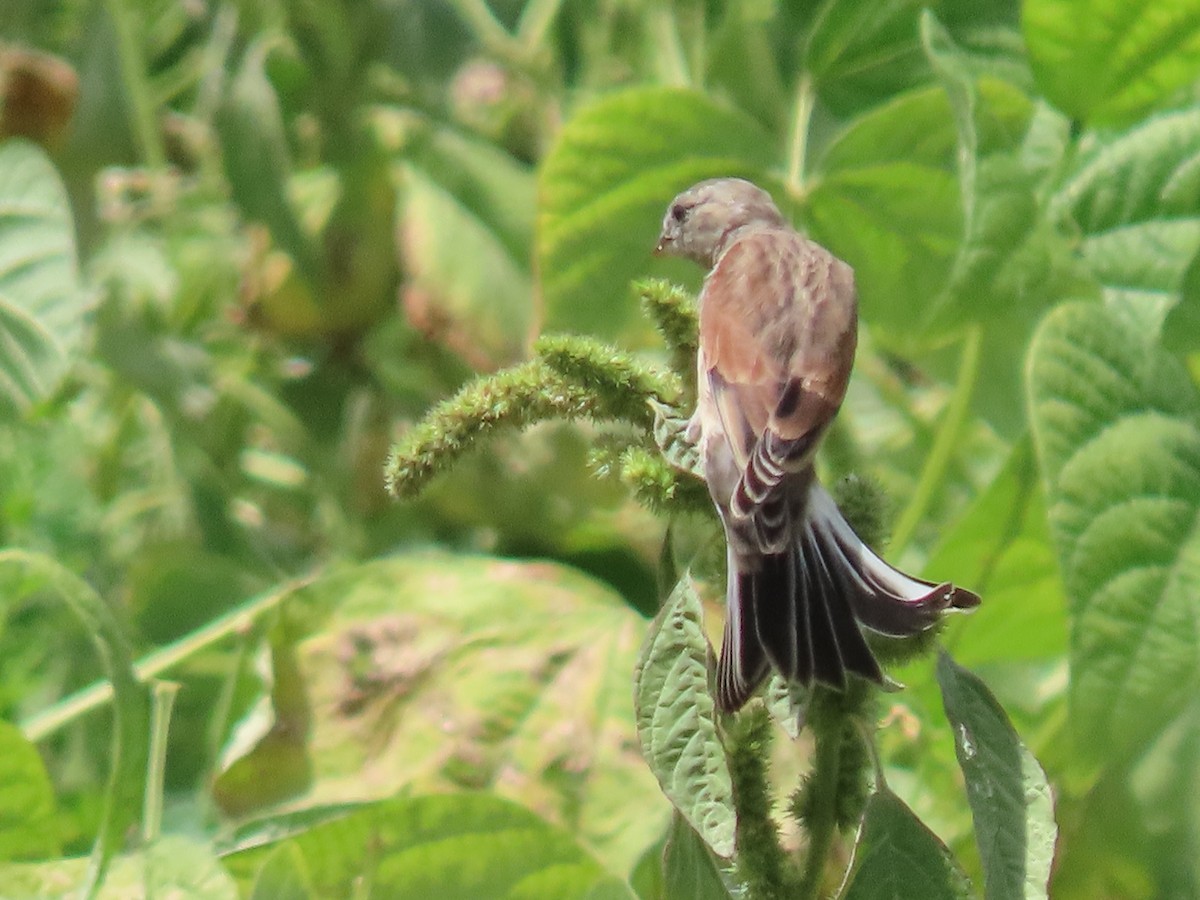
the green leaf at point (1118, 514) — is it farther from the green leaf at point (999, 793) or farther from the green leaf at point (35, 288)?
the green leaf at point (35, 288)

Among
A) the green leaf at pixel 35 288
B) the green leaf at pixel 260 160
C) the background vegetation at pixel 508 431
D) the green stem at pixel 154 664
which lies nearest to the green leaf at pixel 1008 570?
the background vegetation at pixel 508 431

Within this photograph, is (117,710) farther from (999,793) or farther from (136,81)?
(136,81)

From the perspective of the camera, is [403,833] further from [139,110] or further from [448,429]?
[139,110]

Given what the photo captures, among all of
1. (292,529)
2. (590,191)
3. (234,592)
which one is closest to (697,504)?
(590,191)

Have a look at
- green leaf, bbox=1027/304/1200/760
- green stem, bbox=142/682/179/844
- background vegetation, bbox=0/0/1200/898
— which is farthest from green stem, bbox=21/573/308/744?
green leaf, bbox=1027/304/1200/760

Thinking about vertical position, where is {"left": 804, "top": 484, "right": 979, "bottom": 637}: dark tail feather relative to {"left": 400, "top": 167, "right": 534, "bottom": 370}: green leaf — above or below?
above

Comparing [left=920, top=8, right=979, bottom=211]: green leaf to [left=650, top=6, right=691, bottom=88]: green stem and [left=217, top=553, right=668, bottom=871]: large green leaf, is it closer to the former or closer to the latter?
[left=217, top=553, right=668, bottom=871]: large green leaf
